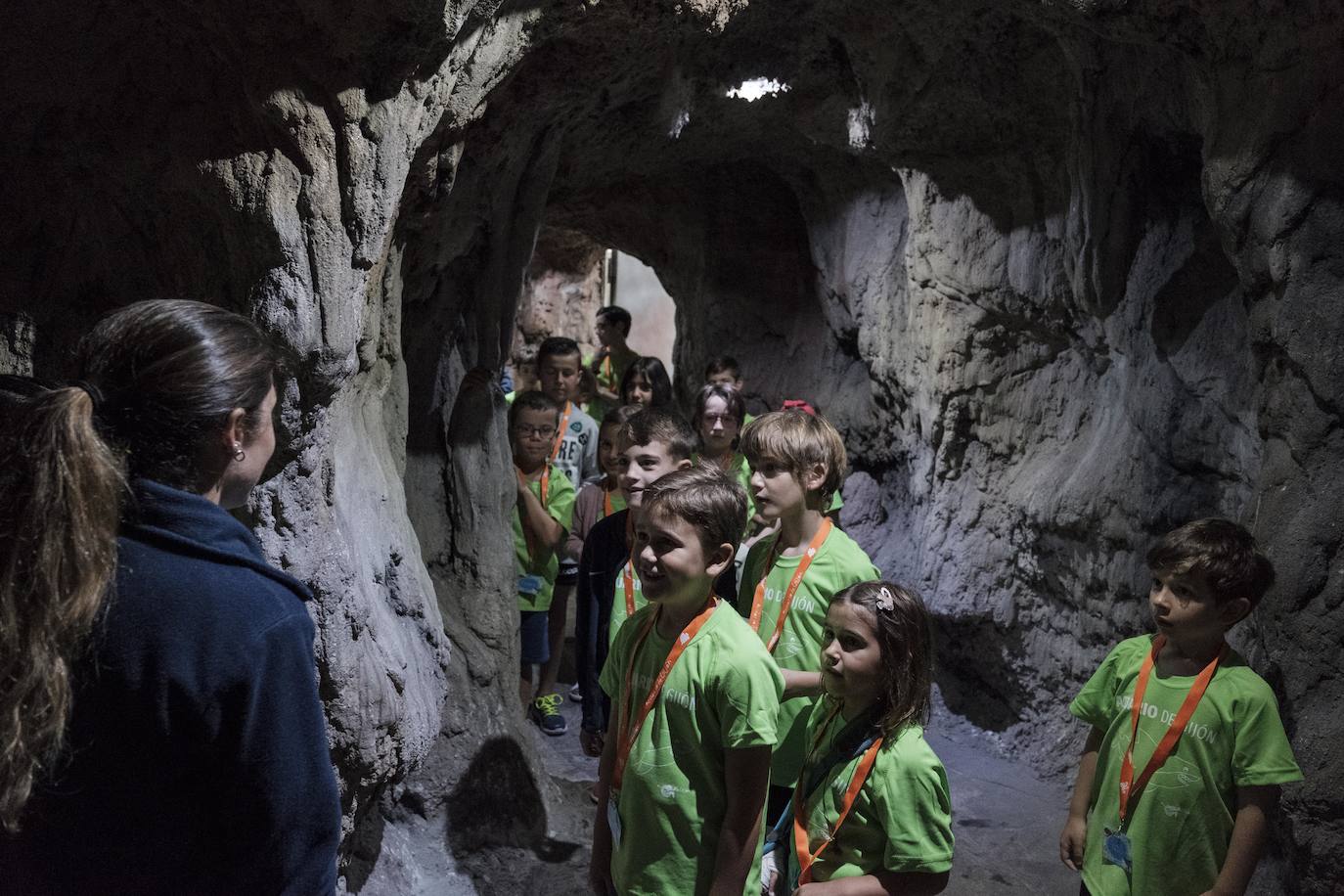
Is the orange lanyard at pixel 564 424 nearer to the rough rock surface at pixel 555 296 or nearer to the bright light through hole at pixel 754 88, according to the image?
the bright light through hole at pixel 754 88

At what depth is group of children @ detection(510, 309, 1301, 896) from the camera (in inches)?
94.7

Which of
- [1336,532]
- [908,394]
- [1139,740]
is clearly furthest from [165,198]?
[908,394]

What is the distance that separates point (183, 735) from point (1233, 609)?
2478 mm

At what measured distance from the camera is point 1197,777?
2723mm

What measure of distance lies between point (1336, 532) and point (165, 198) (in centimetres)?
342

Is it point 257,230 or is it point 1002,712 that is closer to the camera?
point 257,230

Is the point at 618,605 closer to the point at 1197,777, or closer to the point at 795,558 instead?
the point at 795,558

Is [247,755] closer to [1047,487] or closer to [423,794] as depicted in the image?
[423,794]

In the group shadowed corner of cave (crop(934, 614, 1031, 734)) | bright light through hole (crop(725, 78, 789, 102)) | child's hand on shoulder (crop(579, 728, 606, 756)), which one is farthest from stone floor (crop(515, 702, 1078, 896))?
bright light through hole (crop(725, 78, 789, 102))

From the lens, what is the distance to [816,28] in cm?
517

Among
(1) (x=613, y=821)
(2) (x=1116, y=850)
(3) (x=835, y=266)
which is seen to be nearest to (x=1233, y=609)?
(2) (x=1116, y=850)

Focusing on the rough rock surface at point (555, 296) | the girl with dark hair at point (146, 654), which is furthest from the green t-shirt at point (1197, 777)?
the rough rock surface at point (555, 296)

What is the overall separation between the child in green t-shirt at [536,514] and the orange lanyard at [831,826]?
2.66 metres

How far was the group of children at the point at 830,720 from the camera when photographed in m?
2.40
